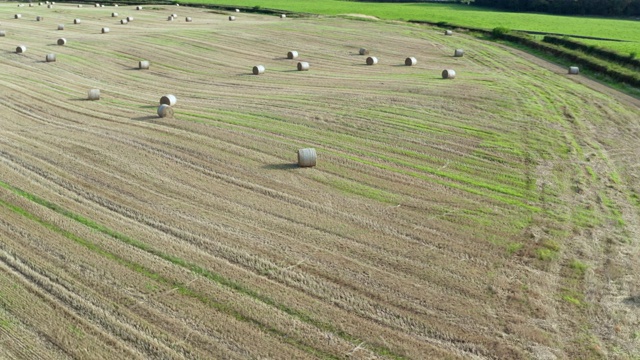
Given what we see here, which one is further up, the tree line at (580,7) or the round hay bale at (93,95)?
the tree line at (580,7)

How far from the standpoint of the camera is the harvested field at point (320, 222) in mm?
9953

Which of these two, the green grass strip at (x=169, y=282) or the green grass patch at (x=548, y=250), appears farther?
the green grass patch at (x=548, y=250)

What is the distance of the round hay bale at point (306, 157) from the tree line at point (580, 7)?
6986 centimetres

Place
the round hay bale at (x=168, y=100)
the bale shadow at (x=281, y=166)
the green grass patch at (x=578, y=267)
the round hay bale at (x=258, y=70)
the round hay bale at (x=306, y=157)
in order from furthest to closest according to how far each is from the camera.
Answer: the round hay bale at (x=258, y=70) → the round hay bale at (x=168, y=100) → the bale shadow at (x=281, y=166) → the round hay bale at (x=306, y=157) → the green grass patch at (x=578, y=267)

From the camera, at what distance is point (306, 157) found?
56.2 ft

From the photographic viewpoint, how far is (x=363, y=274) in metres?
11.7

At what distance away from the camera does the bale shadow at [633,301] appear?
1093 centimetres

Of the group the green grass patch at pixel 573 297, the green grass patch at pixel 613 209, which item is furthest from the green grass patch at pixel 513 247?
the green grass patch at pixel 613 209

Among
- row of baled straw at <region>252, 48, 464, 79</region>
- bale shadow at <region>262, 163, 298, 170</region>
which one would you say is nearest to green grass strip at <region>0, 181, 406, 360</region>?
bale shadow at <region>262, 163, 298, 170</region>

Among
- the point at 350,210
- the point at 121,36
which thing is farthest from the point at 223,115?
the point at 121,36

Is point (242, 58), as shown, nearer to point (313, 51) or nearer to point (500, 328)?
point (313, 51)

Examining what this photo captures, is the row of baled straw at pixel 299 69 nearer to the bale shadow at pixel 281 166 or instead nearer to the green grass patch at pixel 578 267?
the bale shadow at pixel 281 166

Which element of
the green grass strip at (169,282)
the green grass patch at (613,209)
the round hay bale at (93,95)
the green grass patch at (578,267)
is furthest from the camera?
the round hay bale at (93,95)

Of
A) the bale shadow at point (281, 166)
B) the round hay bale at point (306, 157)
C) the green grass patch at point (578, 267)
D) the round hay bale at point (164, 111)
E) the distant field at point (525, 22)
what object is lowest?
the green grass patch at point (578, 267)
